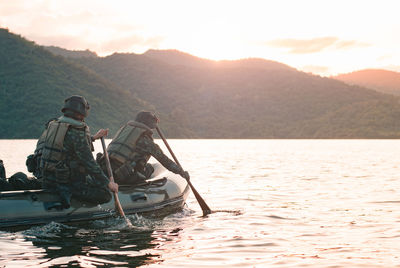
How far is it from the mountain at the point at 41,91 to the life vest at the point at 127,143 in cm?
7374

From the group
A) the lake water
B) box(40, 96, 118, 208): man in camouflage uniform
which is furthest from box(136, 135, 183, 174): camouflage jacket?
box(40, 96, 118, 208): man in camouflage uniform

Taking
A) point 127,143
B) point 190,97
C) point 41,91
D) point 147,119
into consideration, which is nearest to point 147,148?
point 127,143

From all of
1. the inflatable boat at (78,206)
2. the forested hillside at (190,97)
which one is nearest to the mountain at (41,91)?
the forested hillside at (190,97)

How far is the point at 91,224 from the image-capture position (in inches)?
350

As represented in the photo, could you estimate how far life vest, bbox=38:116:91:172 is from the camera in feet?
26.8

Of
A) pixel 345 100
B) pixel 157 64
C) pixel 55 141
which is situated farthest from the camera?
pixel 157 64

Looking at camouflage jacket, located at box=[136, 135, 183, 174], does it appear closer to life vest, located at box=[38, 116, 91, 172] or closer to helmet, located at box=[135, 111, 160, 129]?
helmet, located at box=[135, 111, 160, 129]

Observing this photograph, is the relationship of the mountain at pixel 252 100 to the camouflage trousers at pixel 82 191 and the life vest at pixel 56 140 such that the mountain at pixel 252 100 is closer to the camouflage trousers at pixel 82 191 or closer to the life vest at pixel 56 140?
the camouflage trousers at pixel 82 191

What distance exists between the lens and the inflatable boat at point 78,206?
820 centimetres

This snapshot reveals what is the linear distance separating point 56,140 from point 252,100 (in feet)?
494

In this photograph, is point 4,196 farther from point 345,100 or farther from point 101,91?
point 345,100

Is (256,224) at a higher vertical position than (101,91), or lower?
lower

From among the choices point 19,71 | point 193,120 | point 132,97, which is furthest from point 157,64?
point 19,71

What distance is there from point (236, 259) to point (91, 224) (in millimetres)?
3209
